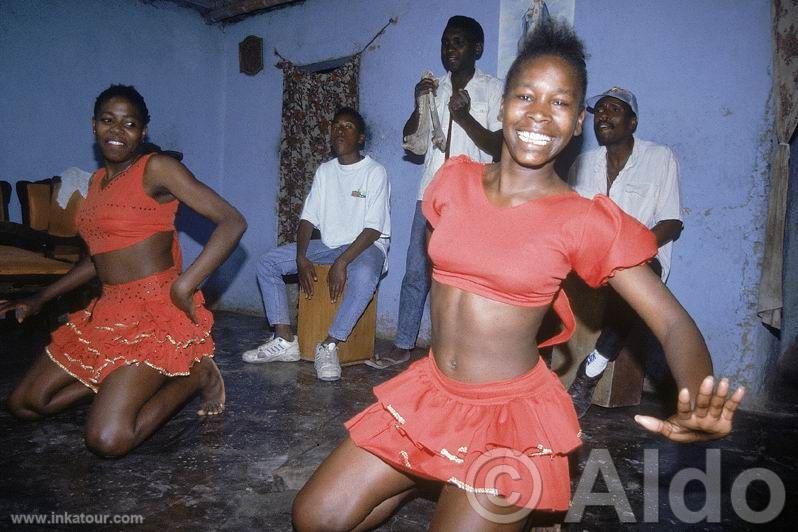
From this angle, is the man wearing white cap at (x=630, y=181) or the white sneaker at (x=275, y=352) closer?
the man wearing white cap at (x=630, y=181)

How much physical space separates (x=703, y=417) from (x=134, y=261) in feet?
8.28

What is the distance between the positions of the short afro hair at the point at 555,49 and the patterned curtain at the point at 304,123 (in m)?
4.17

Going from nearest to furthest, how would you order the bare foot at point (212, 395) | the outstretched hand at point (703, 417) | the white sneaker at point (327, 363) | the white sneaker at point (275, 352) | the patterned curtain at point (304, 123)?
the outstretched hand at point (703, 417)
the bare foot at point (212, 395)
the white sneaker at point (327, 363)
the white sneaker at point (275, 352)
the patterned curtain at point (304, 123)

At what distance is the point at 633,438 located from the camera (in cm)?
306

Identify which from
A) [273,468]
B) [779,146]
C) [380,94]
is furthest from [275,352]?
[779,146]

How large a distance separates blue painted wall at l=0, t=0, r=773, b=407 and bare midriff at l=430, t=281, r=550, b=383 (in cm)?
287

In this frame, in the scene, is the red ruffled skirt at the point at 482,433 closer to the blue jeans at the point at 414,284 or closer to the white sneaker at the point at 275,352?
the blue jeans at the point at 414,284

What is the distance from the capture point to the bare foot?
9.95ft

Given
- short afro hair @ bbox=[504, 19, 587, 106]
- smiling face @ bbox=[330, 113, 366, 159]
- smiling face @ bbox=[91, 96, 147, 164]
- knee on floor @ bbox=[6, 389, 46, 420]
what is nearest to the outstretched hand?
short afro hair @ bbox=[504, 19, 587, 106]

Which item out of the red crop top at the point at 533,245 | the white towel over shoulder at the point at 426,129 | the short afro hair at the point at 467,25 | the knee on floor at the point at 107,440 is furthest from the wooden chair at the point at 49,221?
the red crop top at the point at 533,245

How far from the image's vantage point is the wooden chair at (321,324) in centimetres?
433

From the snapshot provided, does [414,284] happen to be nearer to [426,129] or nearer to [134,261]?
[426,129]

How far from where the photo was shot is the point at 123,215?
104 inches

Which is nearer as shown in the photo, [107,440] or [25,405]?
[107,440]
